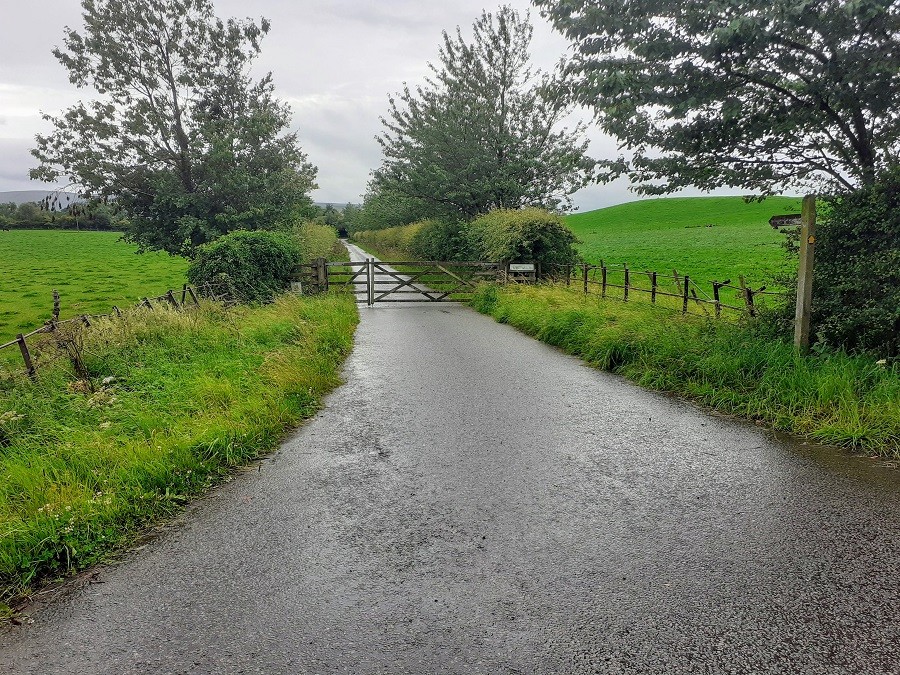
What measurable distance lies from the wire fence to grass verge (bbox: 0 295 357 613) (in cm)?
673

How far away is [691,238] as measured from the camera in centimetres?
4838

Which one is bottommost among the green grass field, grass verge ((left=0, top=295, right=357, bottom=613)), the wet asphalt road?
the wet asphalt road

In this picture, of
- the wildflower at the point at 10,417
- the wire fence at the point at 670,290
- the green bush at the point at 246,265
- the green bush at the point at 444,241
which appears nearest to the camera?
the wildflower at the point at 10,417

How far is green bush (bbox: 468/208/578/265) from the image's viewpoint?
18625mm

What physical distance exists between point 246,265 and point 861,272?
13391 millimetres

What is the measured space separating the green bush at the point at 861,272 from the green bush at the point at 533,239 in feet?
39.0

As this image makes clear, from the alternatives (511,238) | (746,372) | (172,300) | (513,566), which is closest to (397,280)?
(511,238)

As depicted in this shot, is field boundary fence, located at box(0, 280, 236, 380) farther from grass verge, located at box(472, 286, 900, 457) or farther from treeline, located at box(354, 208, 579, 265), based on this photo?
treeline, located at box(354, 208, 579, 265)

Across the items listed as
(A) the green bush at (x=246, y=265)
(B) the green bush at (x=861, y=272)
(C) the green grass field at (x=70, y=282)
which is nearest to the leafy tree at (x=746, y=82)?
(B) the green bush at (x=861, y=272)

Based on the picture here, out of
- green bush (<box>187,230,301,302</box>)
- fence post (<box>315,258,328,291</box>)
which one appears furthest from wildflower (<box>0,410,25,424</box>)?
fence post (<box>315,258,328,291</box>)

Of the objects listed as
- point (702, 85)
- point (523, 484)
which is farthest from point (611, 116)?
point (523, 484)

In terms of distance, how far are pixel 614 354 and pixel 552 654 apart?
6815 mm

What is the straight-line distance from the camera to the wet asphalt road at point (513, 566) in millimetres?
2594

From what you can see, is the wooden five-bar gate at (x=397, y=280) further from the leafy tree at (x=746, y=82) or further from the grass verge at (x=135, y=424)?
the leafy tree at (x=746, y=82)
